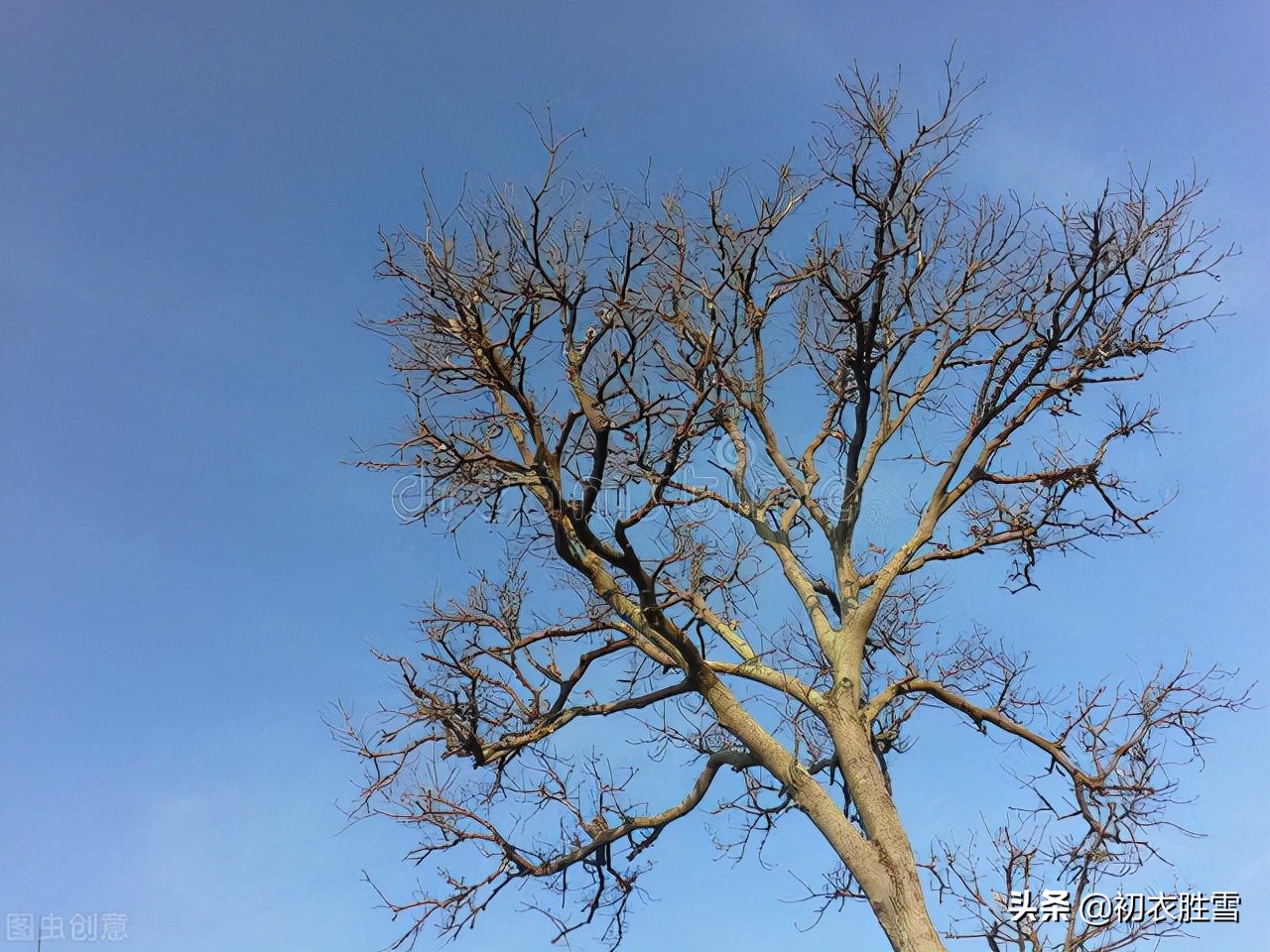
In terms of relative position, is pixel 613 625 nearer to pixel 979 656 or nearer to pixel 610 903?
pixel 610 903

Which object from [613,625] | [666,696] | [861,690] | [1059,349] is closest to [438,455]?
[613,625]

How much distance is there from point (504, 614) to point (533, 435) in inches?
58.8

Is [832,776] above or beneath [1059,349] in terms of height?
beneath

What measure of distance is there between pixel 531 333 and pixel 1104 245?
163 inches

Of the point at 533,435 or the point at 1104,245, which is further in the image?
the point at 1104,245

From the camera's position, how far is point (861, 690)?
7.26 metres

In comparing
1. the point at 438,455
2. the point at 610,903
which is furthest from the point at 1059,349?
the point at 610,903

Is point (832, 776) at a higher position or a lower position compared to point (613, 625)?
lower

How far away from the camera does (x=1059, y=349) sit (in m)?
7.77

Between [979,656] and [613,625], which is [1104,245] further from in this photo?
[613,625]

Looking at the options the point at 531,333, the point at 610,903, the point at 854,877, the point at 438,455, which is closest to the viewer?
A: the point at 854,877

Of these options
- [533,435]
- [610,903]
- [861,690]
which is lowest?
[610,903]

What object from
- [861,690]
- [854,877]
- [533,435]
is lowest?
[854,877]

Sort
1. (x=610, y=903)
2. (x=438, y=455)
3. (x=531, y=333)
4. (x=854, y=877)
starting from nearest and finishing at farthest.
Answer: (x=854, y=877) → (x=531, y=333) → (x=438, y=455) → (x=610, y=903)
